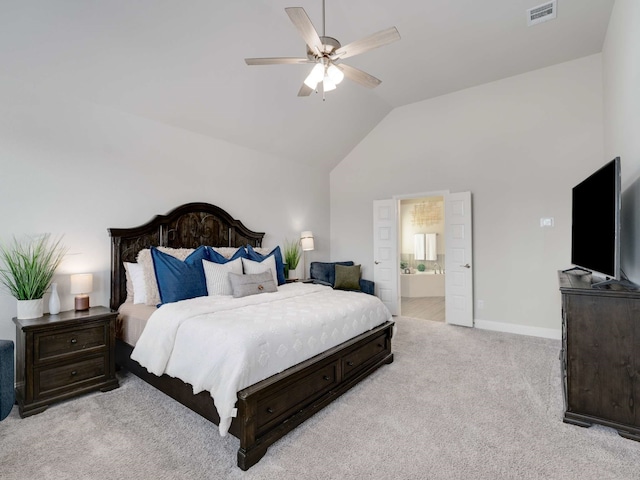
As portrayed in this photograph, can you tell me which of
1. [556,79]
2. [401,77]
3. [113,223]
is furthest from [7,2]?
[556,79]

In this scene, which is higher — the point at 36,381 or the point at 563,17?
the point at 563,17

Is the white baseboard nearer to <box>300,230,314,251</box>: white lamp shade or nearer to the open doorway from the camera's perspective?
the open doorway

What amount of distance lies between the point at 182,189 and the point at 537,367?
14.7 feet

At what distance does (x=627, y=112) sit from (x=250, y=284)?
146 inches

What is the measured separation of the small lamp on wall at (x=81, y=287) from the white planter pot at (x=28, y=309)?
29cm

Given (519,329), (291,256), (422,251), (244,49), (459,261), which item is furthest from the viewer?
(422,251)

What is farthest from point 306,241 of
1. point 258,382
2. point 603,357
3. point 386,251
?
point 603,357

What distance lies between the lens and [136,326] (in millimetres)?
2865

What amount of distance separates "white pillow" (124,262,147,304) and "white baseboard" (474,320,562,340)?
14.8 feet

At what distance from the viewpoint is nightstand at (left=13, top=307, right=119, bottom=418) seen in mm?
2420

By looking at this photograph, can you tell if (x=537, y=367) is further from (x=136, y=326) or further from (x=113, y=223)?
(x=113, y=223)

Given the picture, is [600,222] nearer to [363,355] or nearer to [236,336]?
[363,355]

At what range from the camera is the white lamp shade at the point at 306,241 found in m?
5.54

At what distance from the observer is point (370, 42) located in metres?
2.19
